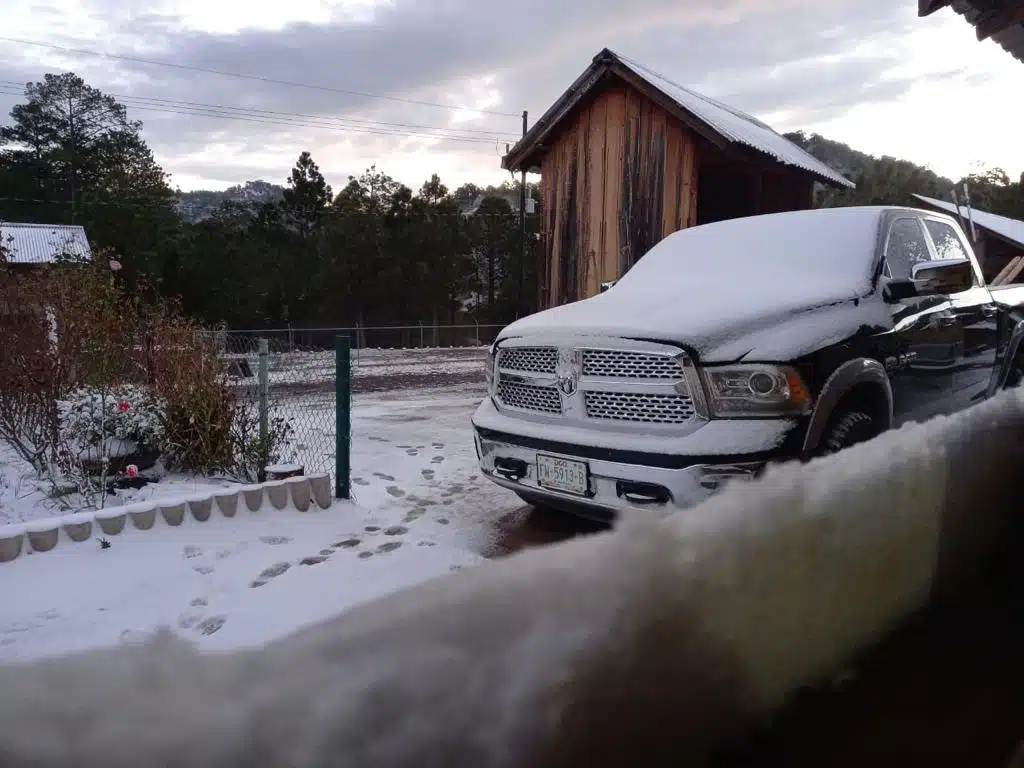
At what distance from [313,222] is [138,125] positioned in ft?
67.7

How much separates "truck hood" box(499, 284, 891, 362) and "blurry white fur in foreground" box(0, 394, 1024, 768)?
101 inches

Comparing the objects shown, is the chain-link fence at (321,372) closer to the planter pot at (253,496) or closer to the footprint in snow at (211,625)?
the planter pot at (253,496)

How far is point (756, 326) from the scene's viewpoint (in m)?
3.49

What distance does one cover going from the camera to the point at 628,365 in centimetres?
368

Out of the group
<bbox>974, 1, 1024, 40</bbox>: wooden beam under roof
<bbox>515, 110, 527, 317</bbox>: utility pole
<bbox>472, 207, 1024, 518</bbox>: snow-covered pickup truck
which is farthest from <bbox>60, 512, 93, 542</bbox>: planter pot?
<bbox>515, 110, 527, 317</bbox>: utility pole

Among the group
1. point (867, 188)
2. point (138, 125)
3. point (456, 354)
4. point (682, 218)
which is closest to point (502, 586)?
point (682, 218)

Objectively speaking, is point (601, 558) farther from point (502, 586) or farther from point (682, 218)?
point (682, 218)

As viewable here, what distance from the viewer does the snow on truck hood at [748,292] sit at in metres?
3.49

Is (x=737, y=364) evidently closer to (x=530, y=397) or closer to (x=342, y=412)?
(x=530, y=397)

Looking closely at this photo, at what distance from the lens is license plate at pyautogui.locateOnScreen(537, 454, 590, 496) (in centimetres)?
371

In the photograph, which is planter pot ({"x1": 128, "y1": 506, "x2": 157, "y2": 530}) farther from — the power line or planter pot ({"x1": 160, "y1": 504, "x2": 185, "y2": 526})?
the power line

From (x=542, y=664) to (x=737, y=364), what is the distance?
3044mm

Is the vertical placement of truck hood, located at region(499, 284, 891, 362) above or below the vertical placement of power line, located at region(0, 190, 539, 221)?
below

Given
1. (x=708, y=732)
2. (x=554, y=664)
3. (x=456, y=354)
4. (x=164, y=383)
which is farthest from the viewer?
(x=456, y=354)
